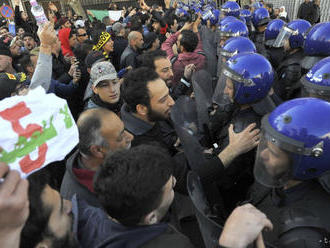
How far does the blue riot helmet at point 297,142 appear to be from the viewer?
144 cm

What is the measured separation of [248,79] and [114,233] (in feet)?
5.52

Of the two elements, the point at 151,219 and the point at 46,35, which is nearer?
the point at 151,219

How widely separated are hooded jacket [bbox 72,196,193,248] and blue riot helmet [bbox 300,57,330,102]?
191cm

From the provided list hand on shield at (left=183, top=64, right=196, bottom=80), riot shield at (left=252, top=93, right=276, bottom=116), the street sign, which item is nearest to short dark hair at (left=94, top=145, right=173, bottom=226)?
riot shield at (left=252, top=93, right=276, bottom=116)

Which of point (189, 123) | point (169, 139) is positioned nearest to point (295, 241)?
point (189, 123)

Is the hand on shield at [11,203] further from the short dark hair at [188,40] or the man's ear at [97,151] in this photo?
the short dark hair at [188,40]

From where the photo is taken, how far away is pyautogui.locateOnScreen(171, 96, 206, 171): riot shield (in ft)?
5.96

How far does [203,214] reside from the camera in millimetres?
1322

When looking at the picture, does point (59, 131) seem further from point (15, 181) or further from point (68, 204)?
point (68, 204)

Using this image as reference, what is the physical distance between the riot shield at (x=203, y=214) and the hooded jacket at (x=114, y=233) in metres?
0.14

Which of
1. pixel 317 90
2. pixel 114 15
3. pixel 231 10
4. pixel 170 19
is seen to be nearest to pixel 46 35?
pixel 317 90

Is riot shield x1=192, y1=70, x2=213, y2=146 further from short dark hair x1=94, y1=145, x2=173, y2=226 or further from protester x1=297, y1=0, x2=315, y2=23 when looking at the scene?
protester x1=297, y1=0, x2=315, y2=23

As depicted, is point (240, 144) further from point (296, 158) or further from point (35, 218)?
point (35, 218)

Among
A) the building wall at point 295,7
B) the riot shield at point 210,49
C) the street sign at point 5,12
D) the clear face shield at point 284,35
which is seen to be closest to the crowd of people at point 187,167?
the clear face shield at point 284,35
